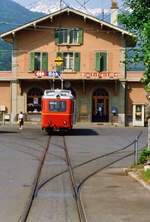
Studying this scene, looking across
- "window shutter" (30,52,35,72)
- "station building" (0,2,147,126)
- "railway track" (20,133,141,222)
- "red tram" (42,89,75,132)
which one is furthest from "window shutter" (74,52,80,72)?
"railway track" (20,133,141,222)

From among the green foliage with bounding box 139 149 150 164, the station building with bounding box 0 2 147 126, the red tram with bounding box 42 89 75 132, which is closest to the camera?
the green foliage with bounding box 139 149 150 164

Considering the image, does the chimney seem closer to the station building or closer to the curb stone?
the station building

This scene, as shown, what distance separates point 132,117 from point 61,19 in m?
11.1

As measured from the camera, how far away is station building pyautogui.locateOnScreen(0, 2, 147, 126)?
4059cm

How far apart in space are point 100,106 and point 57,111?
13.7m

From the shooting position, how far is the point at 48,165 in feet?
48.4

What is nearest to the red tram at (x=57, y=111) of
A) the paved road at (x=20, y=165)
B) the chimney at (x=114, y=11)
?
the paved road at (x=20, y=165)

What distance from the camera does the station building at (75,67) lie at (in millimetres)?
40594

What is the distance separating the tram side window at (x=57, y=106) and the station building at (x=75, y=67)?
40.1ft

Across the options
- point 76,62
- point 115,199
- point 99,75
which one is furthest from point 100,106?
point 115,199

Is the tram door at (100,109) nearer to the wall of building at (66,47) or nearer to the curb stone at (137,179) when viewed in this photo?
the wall of building at (66,47)

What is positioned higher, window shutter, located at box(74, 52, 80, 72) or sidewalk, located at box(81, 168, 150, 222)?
window shutter, located at box(74, 52, 80, 72)

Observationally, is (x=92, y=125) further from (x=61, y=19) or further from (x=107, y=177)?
(x=107, y=177)

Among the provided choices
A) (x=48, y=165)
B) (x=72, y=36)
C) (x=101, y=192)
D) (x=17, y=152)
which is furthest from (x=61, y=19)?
(x=101, y=192)
